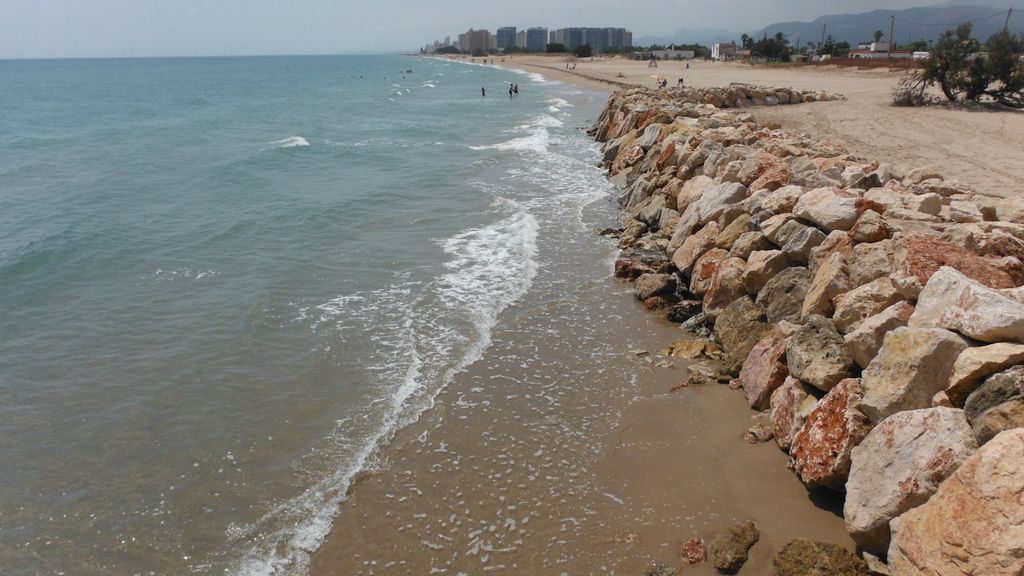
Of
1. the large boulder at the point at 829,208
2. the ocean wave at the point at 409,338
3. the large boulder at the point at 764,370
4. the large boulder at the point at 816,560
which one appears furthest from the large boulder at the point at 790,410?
the ocean wave at the point at 409,338

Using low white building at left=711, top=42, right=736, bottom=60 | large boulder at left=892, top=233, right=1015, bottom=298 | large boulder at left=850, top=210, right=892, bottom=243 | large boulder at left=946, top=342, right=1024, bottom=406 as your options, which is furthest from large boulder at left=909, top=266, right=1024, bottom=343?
low white building at left=711, top=42, right=736, bottom=60

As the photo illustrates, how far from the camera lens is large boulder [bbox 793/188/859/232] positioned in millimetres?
8898

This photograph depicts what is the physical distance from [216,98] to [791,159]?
211ft

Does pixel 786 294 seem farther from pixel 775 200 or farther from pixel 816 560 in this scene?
pixel 816 560

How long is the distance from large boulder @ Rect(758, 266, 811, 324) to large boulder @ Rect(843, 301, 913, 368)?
68.6 inches

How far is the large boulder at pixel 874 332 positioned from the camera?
20.5 ft

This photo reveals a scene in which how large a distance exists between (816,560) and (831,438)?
122 cm

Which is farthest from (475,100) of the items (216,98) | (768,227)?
(768,227)

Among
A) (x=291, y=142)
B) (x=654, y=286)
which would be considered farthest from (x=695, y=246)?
(x=291, y=142)

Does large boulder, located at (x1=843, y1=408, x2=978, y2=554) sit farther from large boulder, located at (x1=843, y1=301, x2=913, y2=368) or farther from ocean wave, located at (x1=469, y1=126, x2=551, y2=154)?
ocean wave, located at (x1=469, y1=126, x2=551, y2=154)

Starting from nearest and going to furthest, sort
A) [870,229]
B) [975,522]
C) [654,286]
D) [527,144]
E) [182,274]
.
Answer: [975,522]
[870,229]
[654,286]
[182,274]
[527,144]

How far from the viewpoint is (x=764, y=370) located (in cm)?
768

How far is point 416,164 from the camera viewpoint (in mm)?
25906

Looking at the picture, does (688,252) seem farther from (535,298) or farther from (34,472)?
(34,472)
